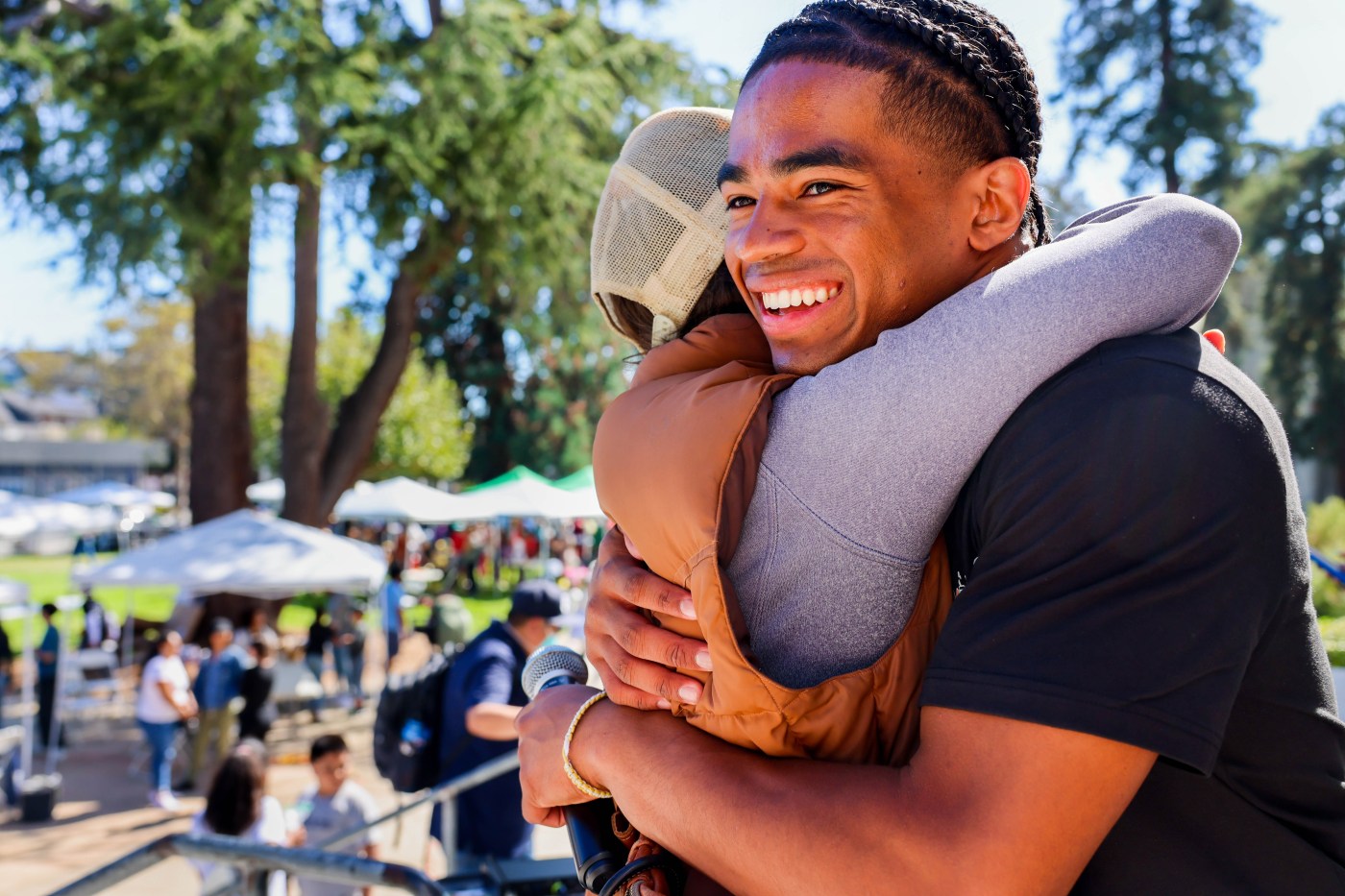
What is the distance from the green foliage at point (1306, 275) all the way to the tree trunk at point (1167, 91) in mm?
3145

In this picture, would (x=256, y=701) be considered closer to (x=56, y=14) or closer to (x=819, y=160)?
(x=56, y=14)

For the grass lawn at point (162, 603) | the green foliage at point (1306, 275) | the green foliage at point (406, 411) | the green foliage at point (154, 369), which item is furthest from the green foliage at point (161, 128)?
the green foliage at point (154, 369)

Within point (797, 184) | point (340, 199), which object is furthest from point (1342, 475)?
point (797, 184)

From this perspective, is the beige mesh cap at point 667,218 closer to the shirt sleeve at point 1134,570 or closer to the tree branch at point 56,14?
the shirt sleeve at point 1134,570

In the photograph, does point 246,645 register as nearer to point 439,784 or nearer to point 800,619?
point 439,784

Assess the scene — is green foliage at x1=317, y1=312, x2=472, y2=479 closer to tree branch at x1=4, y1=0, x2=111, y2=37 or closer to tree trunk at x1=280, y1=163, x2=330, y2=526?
tree trunk at x1=280, y1=163, x2=330, y2=526

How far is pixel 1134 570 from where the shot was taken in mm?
1025

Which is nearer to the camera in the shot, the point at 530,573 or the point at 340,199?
the point at 340,199

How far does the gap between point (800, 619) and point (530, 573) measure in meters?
30.9

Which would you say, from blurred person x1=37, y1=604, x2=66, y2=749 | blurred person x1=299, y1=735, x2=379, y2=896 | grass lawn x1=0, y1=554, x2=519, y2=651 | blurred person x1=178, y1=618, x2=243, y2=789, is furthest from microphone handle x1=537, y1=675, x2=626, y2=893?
grass lawn x1=0, y1=554, x2=519, y2=651

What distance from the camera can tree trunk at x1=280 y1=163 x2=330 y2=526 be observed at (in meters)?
14.1

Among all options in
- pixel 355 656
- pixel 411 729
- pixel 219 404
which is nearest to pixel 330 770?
pixel 411 729

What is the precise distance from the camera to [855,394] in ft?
4.00

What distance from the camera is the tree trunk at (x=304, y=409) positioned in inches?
553
